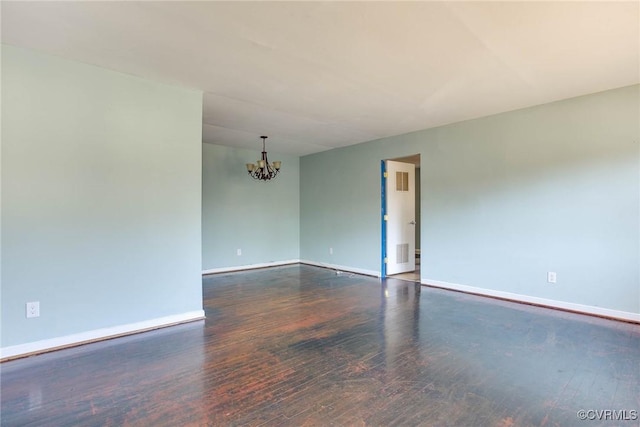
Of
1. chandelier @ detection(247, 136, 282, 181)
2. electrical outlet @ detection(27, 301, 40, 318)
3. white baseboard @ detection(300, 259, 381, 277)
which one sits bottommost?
white baseboard @ detection(300, 259, 381, 277)

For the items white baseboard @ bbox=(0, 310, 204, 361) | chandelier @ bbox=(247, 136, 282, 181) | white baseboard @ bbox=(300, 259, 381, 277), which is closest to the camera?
white baseboard @ bbox=(0, 310, 204, 361)

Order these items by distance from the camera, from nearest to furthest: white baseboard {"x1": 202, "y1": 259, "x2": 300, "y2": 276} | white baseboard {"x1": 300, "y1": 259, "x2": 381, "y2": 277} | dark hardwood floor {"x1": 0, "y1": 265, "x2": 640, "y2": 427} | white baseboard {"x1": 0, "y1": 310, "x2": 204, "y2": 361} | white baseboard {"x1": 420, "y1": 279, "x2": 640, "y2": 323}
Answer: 1. dark hardwood floor {"x1": 0, "y1": 265, "x2": 640, "y2": 427}
2. white baseboard {"x1": 0, "y1": 310, "x2": 204, "y2": 361}
3. white baseboard {"x1": 420, "y1": 279, "x2": 640, "y2": 323}
4. white baseboard {"x1": 300, "y1": 259, "x2": 381, "y2": 277}
5. white baseboard {"x1": 202, "y1": 259, "x2": 300, "y2": 276}

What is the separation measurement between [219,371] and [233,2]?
99.0 inches

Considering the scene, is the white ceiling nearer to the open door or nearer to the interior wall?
the open door

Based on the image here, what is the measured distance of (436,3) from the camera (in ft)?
6.52

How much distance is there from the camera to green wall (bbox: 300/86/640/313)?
3.33 m

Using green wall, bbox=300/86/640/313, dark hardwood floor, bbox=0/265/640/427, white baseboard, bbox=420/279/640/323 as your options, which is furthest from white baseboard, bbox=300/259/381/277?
dark hardwood floor, bbox=0/265/640/427

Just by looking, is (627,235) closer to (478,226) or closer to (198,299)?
(478,226)

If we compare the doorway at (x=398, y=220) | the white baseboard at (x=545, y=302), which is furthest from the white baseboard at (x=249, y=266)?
the white baseboard at (x=545, y=302)

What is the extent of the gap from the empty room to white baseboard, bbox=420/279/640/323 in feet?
0.07

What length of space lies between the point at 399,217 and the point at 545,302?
105 inches

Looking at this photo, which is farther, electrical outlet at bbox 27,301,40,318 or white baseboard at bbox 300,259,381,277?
white baseboard at bbox 300,259,381,277

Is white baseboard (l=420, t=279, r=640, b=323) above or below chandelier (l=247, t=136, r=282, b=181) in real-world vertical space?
below

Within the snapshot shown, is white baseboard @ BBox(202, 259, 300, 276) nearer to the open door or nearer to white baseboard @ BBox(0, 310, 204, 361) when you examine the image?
the open door
